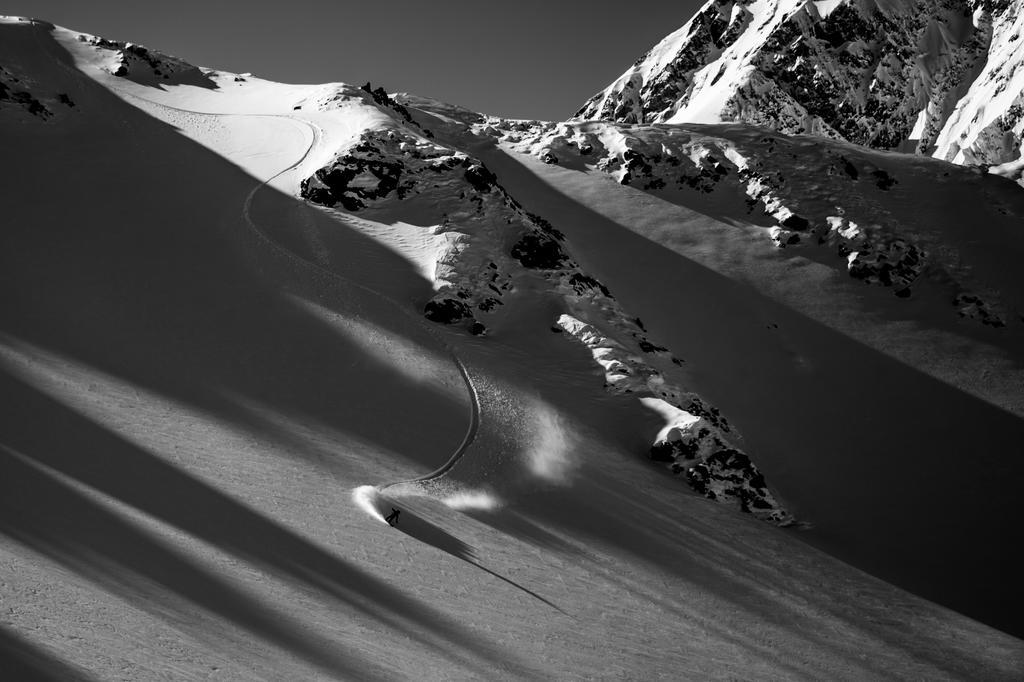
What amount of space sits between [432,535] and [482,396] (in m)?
8.80

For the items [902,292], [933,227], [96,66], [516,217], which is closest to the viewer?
[516,217]

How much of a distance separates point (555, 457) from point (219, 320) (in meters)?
14.0

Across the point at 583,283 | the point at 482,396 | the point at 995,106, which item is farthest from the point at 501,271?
the point at 995,106

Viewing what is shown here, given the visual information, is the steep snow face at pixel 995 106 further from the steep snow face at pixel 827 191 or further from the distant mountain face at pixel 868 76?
the steep snow face at pixel 827 191

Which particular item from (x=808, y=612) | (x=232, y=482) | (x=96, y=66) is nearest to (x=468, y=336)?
(x=232, y=482)

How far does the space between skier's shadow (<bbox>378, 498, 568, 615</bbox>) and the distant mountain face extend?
82345mm

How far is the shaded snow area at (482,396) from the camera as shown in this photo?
16.1 m

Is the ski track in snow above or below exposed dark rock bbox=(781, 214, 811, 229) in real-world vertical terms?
below

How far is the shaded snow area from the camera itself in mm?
16125

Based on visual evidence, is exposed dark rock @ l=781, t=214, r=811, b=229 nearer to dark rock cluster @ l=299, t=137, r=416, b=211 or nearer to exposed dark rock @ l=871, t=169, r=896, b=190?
exposed dark rock @ l=871, t=169, r=896, b=190

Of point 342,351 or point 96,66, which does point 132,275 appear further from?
point 96,66

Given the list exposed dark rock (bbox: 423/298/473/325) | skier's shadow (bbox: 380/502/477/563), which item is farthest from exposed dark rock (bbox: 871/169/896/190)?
skier's shadow (bbox: 380/502/477/563)

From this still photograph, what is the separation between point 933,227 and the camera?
144 feet

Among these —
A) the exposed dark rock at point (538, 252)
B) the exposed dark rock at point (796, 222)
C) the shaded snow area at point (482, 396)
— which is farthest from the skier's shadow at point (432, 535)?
the exposed dark rock at point (796, 222)
